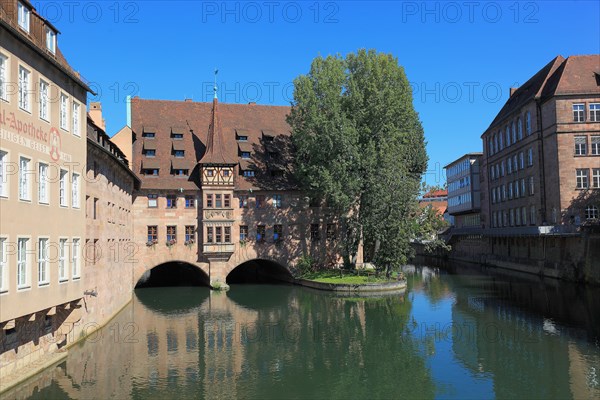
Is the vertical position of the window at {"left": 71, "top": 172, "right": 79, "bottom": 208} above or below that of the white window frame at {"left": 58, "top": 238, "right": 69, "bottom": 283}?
above

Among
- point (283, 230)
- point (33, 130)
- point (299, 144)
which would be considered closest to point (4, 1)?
point (33, 130)

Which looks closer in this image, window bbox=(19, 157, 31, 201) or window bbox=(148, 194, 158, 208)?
window bbox=(19, 157, 31, 201)

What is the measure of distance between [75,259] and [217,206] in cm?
2319

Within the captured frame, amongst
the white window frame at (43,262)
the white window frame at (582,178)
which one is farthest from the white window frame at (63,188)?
the white window frame at (582,178)

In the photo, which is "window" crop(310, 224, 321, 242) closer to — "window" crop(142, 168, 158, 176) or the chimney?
"window" crop(142, 168, 158, 176)

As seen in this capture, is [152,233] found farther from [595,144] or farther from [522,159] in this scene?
[595,144]

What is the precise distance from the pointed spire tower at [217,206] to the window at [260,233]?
2.63m

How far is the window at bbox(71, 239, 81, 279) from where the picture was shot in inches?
766

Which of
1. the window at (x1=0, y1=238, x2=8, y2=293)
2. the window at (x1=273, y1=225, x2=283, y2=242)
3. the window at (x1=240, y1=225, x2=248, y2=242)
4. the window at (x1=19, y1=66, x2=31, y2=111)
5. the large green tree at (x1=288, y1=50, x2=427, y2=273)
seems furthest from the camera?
the window at (x1=273, y1=225, x2=283, y2=242)

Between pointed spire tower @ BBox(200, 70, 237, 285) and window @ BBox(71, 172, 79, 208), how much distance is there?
72.6 feet

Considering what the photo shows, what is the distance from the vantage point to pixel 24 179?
16.0 metres

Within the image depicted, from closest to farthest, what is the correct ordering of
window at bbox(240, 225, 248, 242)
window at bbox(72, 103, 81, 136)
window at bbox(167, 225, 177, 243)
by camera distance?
window at bbox(72, 103, 81, 136) → window at bbox(167, 225, 177, 243) → window at bbox(240, 225, 248, 242)

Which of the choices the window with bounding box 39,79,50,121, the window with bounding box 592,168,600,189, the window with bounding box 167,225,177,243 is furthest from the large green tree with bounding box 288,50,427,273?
the window with bounding box 39,79,50,121

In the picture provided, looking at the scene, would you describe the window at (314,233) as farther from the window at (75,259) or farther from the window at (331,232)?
the window at (75,259)
